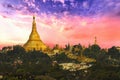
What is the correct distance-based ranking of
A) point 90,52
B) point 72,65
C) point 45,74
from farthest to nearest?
point 90,52, point 72,65, point 45,74

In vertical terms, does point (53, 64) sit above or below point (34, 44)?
below

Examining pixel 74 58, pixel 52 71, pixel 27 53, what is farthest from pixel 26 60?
pixel 52 71

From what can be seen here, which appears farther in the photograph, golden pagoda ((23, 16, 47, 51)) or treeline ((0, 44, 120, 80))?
golden pagoda ((23, 16, 47, 51))

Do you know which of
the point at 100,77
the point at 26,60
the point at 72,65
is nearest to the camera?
the point at 100,77

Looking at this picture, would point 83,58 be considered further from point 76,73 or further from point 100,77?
point 100,77

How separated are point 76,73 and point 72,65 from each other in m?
12.9

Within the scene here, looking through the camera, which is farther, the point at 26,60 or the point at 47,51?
the point at 47,51

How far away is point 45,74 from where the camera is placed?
67625 mm

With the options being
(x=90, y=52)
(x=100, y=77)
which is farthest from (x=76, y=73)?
(x=90, y=52)

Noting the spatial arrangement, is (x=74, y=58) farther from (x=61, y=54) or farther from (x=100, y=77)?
(x=100, y=77)

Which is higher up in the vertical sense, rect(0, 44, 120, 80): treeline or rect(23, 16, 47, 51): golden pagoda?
rect(23, 16, 47, 51): golden pagoda

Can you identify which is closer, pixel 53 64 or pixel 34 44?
pixel 53 64

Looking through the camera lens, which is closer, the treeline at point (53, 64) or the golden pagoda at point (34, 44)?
the treeline at point (53, 64)

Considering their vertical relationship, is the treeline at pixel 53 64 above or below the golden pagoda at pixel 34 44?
below
